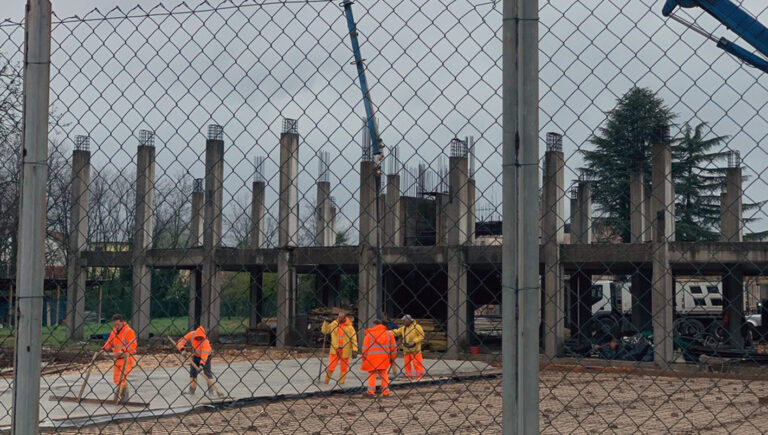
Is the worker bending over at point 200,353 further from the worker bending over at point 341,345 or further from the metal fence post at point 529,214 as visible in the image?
the metal fence post at point 529,214

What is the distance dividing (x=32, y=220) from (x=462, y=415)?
1217 cm

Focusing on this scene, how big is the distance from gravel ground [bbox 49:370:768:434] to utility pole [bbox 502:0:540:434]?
25.1ft

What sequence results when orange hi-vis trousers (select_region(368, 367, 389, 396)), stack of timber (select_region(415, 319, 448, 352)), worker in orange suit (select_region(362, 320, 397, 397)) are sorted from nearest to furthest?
worker in orange suit (select_region(362, 320, 397, 397)) → orange hi-vis trousers (select_region(368, 367, 389, 396)) → stack of timber (select_region(415, 319, 448, 352))

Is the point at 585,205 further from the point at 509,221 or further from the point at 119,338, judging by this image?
the point at 509,221

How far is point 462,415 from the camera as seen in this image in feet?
48.8

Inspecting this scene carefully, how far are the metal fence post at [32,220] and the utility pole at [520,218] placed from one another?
203 cm

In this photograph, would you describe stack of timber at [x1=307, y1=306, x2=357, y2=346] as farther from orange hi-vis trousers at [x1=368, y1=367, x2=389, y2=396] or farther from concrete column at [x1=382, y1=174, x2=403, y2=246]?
orange hi-vis trousers at [x1=368, y1=367, x2=389, y2=396]

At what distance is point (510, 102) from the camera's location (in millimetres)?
3008

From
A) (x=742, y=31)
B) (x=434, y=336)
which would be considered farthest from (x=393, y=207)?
→ (x=434, y=336)

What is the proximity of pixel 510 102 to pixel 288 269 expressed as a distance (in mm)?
27167

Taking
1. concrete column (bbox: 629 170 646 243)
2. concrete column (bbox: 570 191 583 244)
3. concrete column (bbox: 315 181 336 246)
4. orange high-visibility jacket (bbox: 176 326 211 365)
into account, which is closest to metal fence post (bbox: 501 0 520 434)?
concrete column (bbox: 629 170 646 243)

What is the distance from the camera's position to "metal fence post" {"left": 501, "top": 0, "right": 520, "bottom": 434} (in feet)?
9.64

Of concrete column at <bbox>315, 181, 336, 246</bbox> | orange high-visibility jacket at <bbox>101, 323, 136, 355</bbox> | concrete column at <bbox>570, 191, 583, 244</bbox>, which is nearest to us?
concrete column at <bbox>570, 191, 583, 244</bbox>

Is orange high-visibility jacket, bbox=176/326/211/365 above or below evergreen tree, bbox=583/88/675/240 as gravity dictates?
below
